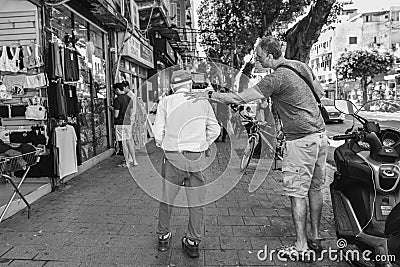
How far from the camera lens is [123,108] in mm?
8414

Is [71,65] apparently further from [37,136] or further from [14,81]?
[37,136]

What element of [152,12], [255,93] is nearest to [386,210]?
[255,93]

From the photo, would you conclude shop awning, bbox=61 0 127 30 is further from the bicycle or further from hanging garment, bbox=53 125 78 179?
the bicycle

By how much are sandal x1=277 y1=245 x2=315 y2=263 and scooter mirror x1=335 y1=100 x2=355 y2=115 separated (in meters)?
1.31

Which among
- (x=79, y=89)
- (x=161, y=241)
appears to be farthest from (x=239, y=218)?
(x=79, y=89)

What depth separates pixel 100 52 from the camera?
33.1 feet

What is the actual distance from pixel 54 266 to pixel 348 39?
62.4 m

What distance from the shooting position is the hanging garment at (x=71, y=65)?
6.69 metres

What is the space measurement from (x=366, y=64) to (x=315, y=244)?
128 feet

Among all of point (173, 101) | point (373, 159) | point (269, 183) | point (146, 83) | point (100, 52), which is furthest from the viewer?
point (146, 83)

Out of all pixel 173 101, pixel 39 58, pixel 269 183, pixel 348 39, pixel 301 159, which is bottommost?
pixel 269 183

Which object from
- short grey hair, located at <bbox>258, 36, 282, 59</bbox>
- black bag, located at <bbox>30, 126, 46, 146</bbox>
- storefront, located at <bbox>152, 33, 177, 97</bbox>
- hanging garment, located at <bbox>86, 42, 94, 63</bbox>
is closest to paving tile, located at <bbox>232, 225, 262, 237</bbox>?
short grey hair, located at <bbox>258, 36, 282, 59</bbox>

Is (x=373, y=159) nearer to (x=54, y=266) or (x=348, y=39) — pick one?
(x=54, y=266)

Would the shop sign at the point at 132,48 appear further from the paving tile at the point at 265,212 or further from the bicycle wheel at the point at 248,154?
the paving tile at the point at 265,212
